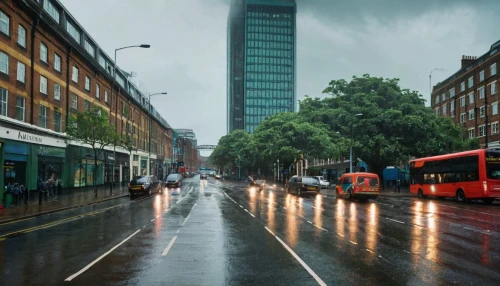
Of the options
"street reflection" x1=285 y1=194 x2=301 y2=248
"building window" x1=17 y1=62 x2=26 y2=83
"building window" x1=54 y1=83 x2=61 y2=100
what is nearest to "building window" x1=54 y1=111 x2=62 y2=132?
"building window" x1=54 y1=83 x2=61 y2=100

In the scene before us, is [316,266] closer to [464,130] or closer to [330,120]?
[330,120]

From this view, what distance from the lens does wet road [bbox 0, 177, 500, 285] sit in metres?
7.85

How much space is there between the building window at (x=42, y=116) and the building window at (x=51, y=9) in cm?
799

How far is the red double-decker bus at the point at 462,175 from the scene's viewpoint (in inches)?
1077

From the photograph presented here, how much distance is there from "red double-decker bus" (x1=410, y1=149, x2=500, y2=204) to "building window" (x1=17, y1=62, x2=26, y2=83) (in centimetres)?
3082

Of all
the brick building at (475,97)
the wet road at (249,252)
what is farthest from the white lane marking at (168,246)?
the brick building at (475,97)

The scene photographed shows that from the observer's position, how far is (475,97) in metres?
54.4

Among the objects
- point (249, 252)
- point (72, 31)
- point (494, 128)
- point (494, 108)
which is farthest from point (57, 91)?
point (494, 128)

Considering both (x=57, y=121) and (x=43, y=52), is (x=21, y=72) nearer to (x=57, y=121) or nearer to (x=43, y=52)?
(x=43, y=52)

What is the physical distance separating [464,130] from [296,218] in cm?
4662

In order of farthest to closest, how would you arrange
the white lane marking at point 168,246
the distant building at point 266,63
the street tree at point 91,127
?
the distant building at point 266,63
the street tree at point 91,127
the white lane marking at point 168,246

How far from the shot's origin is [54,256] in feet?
32.5

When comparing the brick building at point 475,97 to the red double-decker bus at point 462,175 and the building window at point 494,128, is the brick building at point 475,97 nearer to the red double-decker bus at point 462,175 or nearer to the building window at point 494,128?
the building window at point 494,128

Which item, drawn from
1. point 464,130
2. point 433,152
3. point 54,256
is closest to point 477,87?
point 464,130
